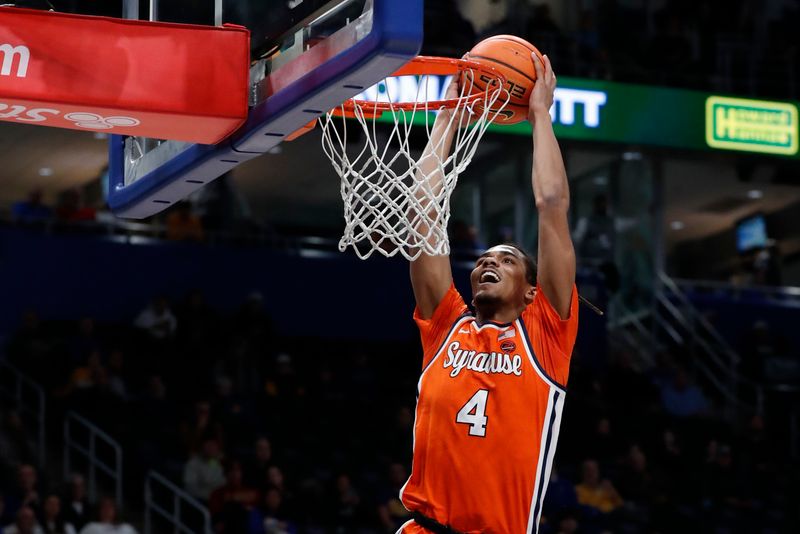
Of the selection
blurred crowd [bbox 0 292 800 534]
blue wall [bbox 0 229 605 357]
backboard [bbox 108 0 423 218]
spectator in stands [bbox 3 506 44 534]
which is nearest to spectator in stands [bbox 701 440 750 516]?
blurred crowd [bbox 0 292 800 534]

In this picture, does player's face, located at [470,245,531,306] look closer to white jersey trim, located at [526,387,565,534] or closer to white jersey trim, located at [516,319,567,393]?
white jersey trim, located at [516,319,567,393]

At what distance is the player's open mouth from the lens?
5410 mm

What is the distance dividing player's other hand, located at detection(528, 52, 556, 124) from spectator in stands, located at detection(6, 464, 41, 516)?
683 cm

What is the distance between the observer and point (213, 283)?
16.2 m

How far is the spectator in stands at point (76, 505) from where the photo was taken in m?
11.1

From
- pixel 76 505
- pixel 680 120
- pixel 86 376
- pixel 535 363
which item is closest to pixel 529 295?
pixel 535 363

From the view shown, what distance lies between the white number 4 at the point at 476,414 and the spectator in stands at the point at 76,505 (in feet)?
21.7

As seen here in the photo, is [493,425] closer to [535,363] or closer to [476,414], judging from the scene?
[476,414]

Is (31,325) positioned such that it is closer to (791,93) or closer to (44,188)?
(44,188)

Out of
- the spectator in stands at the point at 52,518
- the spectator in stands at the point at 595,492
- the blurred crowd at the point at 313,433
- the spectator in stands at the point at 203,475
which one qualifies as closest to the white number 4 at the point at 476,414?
the blurred crowd at the point at 313,433

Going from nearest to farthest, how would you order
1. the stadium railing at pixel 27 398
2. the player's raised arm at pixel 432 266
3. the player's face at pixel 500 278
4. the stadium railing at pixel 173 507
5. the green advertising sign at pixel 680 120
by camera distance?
1. the player's face at pixel 500 278
2. the player's raised arm at pixel 432 266
3. the stadium railing at pixel 173 507
4. the stadium railing at pixel 27 398
5. the green advertising sign at pixel 680 120

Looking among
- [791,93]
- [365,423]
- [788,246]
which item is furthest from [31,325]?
[788,246]

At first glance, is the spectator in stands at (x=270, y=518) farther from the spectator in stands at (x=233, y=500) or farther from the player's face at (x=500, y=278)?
the player's face at (x=500, y=278)

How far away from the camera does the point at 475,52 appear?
571 centimetres
